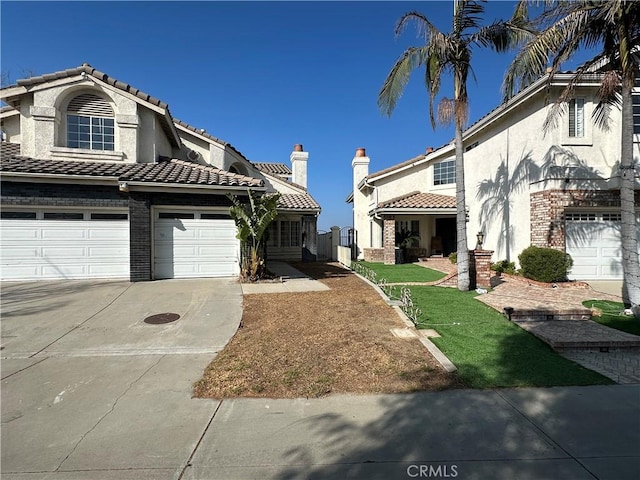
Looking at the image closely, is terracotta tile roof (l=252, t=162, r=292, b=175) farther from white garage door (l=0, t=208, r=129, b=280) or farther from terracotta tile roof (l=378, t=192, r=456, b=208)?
white garage door (l=0, t=208, r=129, b=280)

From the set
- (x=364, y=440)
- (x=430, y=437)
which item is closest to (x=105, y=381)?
(x=364, y=440)

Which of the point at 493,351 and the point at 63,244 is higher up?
the point at 63,244

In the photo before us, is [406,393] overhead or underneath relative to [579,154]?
underneath

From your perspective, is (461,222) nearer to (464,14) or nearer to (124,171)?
(464,14)

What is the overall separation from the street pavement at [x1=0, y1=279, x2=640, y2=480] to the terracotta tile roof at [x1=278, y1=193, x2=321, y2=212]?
1161 centimetres

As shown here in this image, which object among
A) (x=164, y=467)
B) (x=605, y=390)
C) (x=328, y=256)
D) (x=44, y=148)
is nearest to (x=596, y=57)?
(x=605, y=390)

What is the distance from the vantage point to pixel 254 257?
10.9m

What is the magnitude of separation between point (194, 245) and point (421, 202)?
12008mm

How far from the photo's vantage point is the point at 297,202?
17047 millimetres

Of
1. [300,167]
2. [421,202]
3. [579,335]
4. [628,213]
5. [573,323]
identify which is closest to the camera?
[579,335]

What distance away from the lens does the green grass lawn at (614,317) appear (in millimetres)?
6469

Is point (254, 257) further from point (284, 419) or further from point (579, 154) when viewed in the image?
point (579, 154)

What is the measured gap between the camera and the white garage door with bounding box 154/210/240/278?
36.0 feet

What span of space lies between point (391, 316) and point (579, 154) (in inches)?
392
